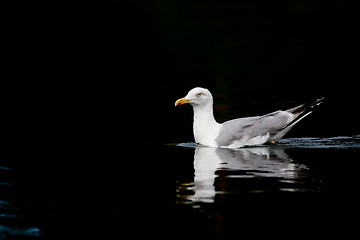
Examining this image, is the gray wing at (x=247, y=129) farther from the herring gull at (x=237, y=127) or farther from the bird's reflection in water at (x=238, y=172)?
the bird's reflection in water at (x=238, y=172)

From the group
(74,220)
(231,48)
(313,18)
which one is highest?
(313,18)

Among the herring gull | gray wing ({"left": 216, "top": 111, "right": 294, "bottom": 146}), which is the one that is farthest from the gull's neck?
gray wing ({"left": 216, "top": 111, "right": 294, "bottom": 146})

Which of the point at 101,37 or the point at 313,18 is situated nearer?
the point at 101,37

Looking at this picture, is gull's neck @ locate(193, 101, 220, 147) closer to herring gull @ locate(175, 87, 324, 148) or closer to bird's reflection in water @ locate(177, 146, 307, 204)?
herring gull @ locate(175, 87, 324, 148)

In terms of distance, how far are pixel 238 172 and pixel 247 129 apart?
2.39 metres

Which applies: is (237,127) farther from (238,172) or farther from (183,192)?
(183,192)

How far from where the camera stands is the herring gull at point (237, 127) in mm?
14148

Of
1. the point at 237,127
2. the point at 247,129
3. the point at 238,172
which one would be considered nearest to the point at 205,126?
the point at 237,127

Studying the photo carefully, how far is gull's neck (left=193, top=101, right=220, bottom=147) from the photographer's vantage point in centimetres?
1427

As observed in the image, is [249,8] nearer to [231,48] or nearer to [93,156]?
[231,48]

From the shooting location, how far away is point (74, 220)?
956 cm

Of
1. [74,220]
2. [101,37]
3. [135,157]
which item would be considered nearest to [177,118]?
[135,157]

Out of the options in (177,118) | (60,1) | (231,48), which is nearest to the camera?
(177,118)

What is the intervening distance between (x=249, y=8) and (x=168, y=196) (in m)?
33.5
